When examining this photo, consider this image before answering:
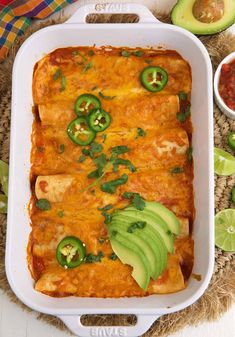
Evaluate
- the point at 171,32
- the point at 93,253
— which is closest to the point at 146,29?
the point at 171,32

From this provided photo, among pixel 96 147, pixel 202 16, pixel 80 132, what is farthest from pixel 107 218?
pixel 202 16

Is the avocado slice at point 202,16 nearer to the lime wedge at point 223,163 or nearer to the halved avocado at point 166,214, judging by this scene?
the lime wedge at point 223,163

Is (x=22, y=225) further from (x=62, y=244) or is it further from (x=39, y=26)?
(x=39, y=26)

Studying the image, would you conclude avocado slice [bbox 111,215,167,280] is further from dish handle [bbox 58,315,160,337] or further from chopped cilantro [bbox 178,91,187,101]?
chopped cilantro [bbox 178,91,187,101]

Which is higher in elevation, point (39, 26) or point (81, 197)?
point (39, 26)

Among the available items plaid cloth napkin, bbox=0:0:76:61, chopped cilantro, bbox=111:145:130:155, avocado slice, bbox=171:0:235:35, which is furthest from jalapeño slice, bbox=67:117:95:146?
avocado slice, bbox=171:0:235:35

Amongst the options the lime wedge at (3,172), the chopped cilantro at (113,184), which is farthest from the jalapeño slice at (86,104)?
the lime wedge at (3,172)

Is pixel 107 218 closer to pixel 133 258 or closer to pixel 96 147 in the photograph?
pixel 133 258
